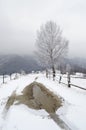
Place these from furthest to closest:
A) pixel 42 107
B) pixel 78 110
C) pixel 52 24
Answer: pixel 52 24
pixel 42 107
pixel 78 110

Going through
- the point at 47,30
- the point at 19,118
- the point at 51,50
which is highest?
the point at 47,30

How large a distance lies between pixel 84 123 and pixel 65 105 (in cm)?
368

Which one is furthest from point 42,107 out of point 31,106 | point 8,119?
point 8,119

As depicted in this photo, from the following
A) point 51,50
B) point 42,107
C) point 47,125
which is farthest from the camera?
point 51,50

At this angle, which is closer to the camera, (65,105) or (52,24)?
(65,105)

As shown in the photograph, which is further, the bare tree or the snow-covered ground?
the bare tree

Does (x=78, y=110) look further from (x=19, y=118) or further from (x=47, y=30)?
(x=47, y=30)

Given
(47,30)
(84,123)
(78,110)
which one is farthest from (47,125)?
(47,30)

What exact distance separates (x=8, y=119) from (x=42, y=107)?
2.73 metres

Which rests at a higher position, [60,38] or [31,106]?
[60,38]

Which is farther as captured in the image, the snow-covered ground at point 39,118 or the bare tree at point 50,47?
the bare tree at point 50,47

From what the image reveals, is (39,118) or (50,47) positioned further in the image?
(50,47)

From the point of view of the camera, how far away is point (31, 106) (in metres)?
13.2

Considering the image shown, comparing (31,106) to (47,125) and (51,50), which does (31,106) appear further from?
(51,50)
